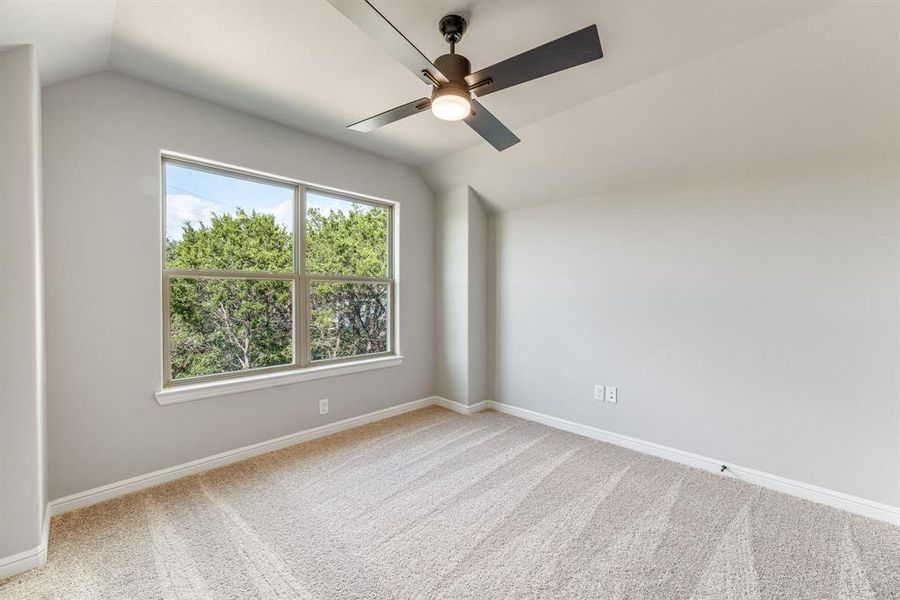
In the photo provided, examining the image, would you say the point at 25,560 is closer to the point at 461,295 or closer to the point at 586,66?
the point at 461,295

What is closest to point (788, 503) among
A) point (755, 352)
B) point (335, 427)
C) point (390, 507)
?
point (755, 352)

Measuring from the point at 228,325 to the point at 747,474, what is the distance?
3.67 meters

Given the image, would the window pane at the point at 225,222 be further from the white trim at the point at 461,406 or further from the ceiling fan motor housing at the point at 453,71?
the white trim at the point at 461,406

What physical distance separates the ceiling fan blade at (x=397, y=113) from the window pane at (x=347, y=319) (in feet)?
4.98

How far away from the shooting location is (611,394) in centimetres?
320

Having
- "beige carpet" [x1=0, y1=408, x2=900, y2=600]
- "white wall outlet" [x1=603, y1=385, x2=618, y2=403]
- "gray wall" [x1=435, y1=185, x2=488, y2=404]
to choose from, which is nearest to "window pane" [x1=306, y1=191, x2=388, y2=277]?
"gray wall" [x1=435, y1=185, x2=488, y2=404]

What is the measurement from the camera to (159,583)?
1.64 m

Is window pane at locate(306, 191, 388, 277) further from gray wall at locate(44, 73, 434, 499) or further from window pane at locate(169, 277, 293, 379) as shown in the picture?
gray wall at locate(44, 73, 434, 499)

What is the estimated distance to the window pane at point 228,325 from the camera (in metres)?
2.62

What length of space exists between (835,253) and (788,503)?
1.49 m

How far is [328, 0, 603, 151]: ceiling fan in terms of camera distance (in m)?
1.41

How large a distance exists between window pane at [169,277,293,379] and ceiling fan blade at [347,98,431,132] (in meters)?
1.48

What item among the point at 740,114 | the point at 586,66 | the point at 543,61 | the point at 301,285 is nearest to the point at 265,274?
the point at 301,285

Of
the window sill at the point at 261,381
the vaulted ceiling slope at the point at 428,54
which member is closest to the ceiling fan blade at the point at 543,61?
the vaulted ceiling slope at the point at 428,54
